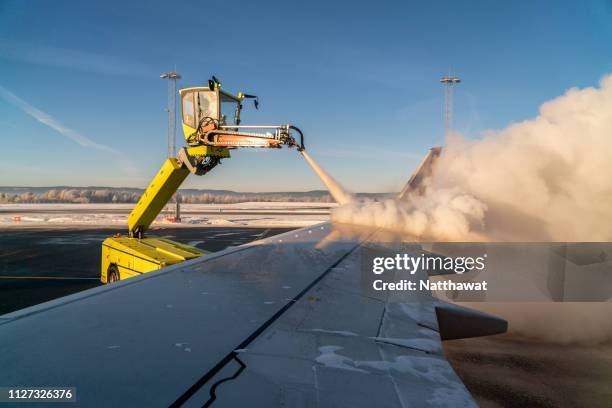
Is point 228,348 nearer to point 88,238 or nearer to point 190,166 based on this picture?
point 190,166

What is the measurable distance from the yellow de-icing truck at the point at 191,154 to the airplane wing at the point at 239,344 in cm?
652

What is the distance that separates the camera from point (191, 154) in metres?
12.2

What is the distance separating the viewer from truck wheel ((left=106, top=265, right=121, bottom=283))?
1295 cm

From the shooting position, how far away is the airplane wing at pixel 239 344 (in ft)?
7.41

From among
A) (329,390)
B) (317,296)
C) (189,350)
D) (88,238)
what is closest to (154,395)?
(189,350)

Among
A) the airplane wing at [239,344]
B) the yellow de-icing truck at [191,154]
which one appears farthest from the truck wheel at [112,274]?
the airplane wing at [239,344]

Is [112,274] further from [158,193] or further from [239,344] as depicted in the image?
[239,344]

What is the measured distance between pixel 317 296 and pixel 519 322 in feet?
31.4

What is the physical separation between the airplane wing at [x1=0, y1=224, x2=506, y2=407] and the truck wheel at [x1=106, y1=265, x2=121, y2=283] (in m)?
8.76

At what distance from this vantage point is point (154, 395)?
6.90ft

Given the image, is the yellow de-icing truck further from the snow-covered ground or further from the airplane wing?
the snow-covered ground

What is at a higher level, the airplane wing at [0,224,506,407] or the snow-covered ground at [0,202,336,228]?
the airplane wing at [0,224,506,407]

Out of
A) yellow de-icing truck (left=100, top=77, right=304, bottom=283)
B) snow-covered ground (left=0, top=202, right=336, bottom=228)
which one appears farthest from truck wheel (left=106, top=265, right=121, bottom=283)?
snow-covered ground (left=0, top=202, right=336, bottom=228)

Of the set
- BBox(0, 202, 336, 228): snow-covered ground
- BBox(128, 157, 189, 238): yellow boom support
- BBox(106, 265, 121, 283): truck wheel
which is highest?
BBox(128, 157, 189, 238): yellow boom support
